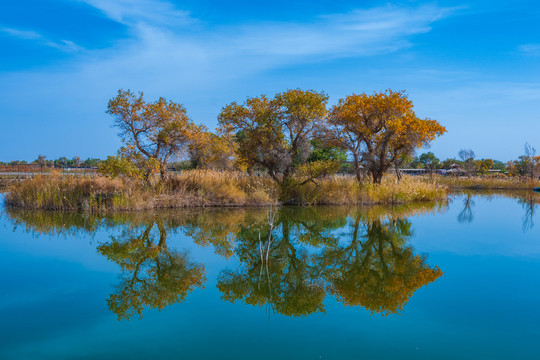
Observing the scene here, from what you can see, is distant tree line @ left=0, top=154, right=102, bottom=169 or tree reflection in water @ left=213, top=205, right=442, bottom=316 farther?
distant tree line @ left=0, top=154, right=102, bottom=169

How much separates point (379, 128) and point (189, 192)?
884 centimetres

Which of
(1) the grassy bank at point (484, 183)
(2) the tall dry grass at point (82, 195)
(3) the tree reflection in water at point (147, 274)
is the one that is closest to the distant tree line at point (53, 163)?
(2) the tall dry grass at point (82, 195)

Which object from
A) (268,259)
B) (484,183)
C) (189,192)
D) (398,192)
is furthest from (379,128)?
(484,183)

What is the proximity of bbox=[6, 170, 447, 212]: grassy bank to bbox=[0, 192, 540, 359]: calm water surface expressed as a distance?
4.45 metres

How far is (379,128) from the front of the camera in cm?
1906

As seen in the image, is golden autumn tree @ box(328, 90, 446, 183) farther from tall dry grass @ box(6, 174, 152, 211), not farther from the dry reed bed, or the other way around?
the dry reed bed

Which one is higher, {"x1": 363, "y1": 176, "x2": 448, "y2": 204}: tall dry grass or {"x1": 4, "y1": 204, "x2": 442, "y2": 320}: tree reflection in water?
{"x1": 363, "y1": 176, "x2": 448, "y2": 204}: tall dry grass

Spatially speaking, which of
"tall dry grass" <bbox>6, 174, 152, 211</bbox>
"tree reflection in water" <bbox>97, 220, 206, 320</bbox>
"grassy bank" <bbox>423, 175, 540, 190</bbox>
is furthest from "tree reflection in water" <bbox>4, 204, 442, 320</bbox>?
"grassy bank" <bbox>423, 175, 540, 190</bbox>

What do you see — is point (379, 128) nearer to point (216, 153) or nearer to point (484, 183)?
point (216, 153)

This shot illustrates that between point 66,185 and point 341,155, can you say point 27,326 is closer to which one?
point 66,185

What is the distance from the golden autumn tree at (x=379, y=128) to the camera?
18484 millimetres

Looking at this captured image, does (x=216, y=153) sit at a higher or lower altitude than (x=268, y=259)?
higher

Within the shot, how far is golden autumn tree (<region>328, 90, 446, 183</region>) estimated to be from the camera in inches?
728

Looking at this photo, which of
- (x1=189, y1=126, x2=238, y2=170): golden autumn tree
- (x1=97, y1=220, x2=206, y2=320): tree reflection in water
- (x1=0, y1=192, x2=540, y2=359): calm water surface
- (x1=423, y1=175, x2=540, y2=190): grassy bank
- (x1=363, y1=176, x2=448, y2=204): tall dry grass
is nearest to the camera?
(x1=0, y1=192, x2=540, y2=359): calm water surface
